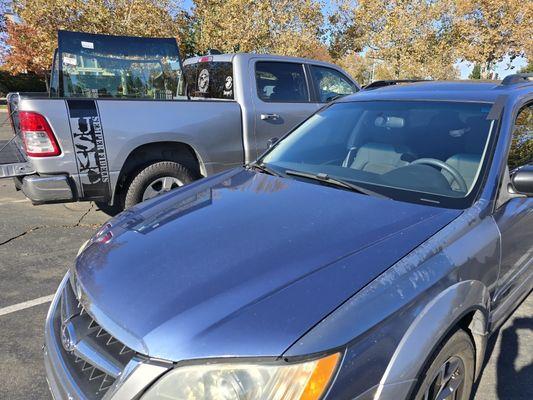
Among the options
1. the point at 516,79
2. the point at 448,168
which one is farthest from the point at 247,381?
the point at 516,79

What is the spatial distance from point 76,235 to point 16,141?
115cm

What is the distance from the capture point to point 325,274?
5.30 ft

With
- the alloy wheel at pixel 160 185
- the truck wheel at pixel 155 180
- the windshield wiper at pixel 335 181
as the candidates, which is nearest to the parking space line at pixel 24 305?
the truck wheel at pixel 155 180

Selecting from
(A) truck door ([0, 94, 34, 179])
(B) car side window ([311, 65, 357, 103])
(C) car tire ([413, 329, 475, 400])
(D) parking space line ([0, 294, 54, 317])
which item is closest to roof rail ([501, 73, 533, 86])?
(C) car tire ([413, 329, 475, 400])

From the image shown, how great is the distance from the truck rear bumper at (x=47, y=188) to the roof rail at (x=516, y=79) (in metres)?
3.73

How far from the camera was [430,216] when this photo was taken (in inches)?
79.1

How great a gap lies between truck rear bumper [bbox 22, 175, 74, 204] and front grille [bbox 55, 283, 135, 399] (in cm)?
256

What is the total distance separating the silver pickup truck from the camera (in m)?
4.09

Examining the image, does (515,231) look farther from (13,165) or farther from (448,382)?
(13,165)

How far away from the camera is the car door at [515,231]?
226 centimetres

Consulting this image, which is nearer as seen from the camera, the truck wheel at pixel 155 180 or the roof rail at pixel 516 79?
the roof rail at pixel 516 79

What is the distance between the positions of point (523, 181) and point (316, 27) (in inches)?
796

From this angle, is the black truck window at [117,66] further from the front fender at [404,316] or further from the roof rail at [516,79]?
the front fender at [404,316]

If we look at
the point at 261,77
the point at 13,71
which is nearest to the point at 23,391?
the point at 261,77
